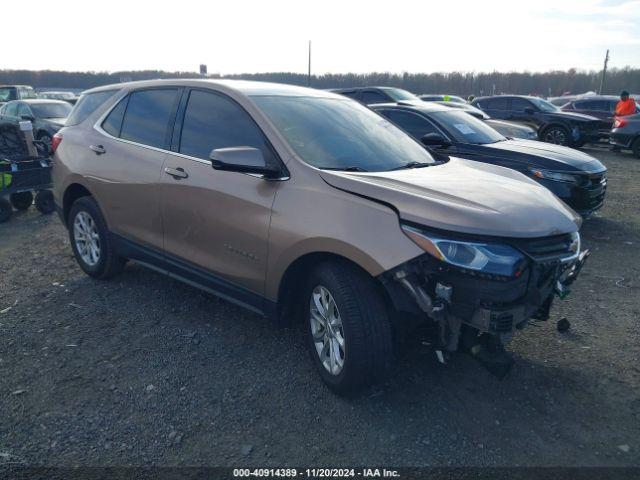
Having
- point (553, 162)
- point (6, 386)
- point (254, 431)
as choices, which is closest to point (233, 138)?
point (254, 431)

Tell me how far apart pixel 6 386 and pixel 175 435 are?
131cm

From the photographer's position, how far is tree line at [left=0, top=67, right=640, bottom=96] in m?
54.4

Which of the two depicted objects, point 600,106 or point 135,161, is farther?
point 600,106

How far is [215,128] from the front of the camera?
12.7 feet

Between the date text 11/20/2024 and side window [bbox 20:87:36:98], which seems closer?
the date text 11/20/2024

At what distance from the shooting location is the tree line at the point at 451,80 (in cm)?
5441

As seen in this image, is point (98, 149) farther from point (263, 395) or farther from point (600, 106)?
point (600, 106)

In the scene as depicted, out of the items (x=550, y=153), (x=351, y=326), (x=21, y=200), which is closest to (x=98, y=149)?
(x=351, y=326)

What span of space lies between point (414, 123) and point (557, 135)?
9080mm

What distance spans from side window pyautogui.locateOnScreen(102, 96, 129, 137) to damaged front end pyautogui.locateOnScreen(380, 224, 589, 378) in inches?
124

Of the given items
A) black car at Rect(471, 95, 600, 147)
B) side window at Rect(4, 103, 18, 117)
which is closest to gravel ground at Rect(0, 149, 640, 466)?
black car at Rect(471, 95, 600, 147)

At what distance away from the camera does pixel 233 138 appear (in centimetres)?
372

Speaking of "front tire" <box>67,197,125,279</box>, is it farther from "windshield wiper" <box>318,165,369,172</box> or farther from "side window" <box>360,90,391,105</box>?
"side window" <box>360,90,391,105</box>

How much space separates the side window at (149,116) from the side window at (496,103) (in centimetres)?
1439
